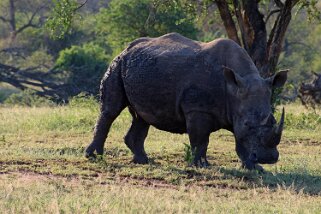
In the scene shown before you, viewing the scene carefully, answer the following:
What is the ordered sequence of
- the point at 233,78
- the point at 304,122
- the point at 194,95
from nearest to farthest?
1. the point at 233,78
2. the point at 194,95
3. the point at 304,122

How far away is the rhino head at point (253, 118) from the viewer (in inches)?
369

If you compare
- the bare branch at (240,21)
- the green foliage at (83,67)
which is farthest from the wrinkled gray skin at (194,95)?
the green foliage at (83,67)

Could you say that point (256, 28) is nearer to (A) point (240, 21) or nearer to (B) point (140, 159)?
(A) point (240, 21)

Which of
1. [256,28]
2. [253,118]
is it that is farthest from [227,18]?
[253,118]

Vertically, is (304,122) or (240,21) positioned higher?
(240,21)

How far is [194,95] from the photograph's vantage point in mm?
10055

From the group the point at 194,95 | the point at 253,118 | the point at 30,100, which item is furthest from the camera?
the point at 30,100

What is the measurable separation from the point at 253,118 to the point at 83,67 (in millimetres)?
18002

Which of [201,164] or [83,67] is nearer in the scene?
[201,164]

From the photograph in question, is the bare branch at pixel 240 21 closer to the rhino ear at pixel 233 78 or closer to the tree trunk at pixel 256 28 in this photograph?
the tree trunk at pixel 256 28

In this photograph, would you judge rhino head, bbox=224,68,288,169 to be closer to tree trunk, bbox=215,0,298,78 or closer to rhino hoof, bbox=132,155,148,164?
rhino hoof, bbox=132,155,148,164

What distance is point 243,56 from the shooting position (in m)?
10.3

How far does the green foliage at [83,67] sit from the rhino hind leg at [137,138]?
1216 centimetres

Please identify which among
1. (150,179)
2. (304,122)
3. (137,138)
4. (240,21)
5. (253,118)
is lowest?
(304,122)
